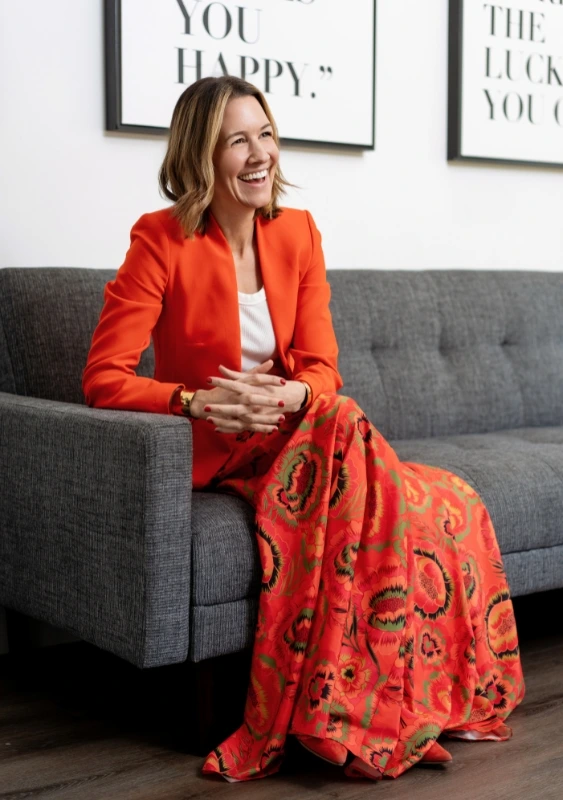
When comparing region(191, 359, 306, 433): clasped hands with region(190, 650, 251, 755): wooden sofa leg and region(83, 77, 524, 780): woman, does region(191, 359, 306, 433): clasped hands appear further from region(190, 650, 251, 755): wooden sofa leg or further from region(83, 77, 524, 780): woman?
region(190, 650, 251, 755): wooden sofa leg

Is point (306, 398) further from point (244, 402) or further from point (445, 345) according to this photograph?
point (445, 345)

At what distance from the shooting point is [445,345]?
10.0 ft

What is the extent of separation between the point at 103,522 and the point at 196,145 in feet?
2.60

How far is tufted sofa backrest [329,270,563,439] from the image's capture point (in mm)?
2887

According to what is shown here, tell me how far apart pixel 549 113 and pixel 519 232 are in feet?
1.33

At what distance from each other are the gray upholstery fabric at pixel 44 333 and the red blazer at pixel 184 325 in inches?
10.3

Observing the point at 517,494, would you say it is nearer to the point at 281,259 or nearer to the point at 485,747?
the point at 485,747

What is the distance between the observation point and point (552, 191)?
3.69 metres

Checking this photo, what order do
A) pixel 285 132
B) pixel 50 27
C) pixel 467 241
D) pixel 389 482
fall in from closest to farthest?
pixel 389 482 → pixel 50 27 → pixel 285 132 → pixel 467 241

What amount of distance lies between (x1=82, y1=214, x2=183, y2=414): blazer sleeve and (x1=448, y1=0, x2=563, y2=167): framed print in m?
1.54

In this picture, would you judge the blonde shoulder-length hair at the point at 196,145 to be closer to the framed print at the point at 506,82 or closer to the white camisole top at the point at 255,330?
the white camisole top at the point at 255,330

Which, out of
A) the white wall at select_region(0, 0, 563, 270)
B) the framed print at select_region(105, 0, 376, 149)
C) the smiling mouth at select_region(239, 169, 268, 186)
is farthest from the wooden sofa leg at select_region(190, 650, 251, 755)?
the framed print at select_region(105, 0, 376, 149)

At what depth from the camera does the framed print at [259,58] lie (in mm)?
2736

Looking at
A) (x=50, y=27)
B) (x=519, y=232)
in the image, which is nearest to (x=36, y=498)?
(x=50, y=27)
